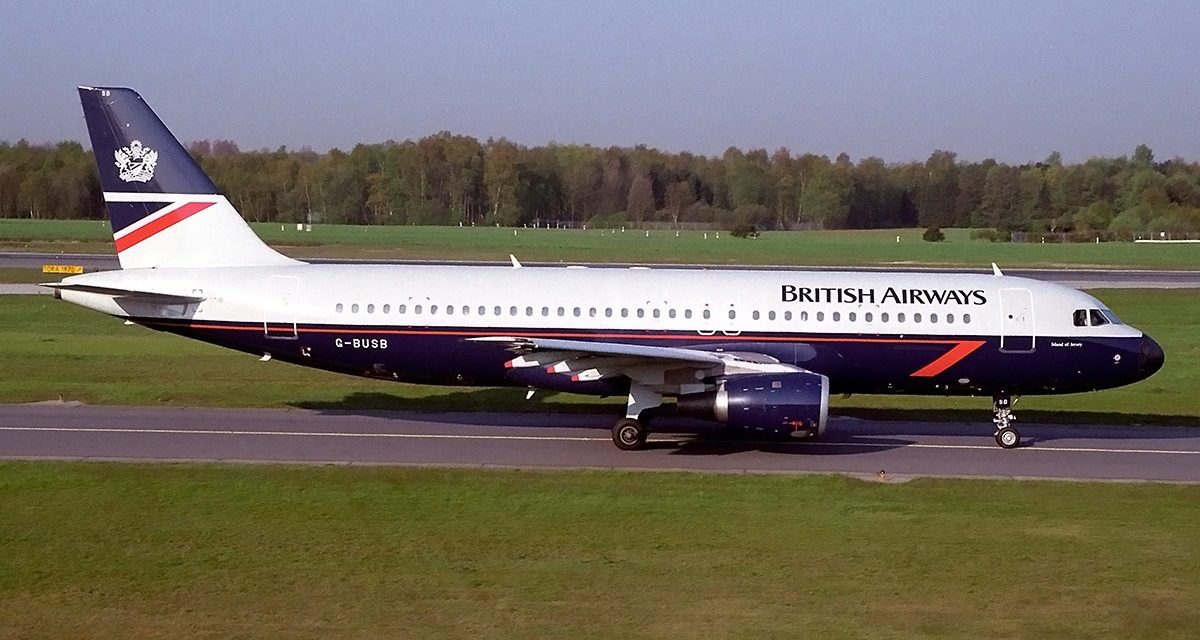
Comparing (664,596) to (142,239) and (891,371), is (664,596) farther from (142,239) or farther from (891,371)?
(142,239)

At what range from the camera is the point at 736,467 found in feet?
68.8

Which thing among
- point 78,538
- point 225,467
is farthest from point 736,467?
point 78,538

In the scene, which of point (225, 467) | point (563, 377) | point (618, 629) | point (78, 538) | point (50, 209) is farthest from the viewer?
point (50, 209)

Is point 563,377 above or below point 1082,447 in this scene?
above

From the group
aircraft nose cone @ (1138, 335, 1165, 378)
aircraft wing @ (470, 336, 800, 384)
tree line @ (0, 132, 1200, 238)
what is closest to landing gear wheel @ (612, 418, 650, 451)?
aircraft wing @ (470, 336, 800, 384)

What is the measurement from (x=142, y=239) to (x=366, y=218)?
121 m

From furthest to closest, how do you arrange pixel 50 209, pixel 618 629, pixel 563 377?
pixel 50 209
pixel 563 377
pixel 618 629

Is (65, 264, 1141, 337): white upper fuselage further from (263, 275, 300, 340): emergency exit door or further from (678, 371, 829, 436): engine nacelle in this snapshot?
(678, 371, 829, 436): engine nacelle

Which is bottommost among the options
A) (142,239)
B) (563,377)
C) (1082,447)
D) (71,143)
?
(1082,447)

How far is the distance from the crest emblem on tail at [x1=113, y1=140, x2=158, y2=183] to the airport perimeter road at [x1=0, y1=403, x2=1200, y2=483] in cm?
463

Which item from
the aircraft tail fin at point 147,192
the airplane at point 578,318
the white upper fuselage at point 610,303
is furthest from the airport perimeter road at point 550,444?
the aircraft tail fin at point 147,192

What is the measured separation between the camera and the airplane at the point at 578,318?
2330cm

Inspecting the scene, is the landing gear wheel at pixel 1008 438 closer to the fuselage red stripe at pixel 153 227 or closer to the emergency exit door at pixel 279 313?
the emergency exit door at pixel 279 313

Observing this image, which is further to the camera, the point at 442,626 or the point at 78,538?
the point at 78,538
